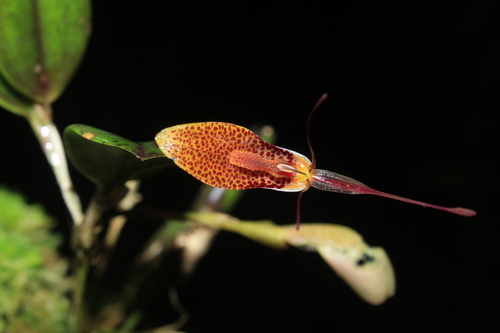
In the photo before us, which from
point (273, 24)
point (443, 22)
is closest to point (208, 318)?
point (273, 24)

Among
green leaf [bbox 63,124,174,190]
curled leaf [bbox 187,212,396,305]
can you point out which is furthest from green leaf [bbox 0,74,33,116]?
curled leaf [bbox 187,212,396,305]

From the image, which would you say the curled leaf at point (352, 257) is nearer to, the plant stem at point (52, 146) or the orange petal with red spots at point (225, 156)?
the orange petal with red spots at point (225, 156)

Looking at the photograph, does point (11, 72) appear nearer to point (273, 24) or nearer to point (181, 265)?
point (181, 265)

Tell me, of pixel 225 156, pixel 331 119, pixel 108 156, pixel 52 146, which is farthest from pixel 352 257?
pixel 331 119

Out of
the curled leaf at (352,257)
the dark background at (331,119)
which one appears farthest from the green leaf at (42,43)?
the dark background at (331,119)

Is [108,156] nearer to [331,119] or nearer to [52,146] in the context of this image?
[52,146]

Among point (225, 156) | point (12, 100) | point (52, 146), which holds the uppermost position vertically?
point (225, 156)
